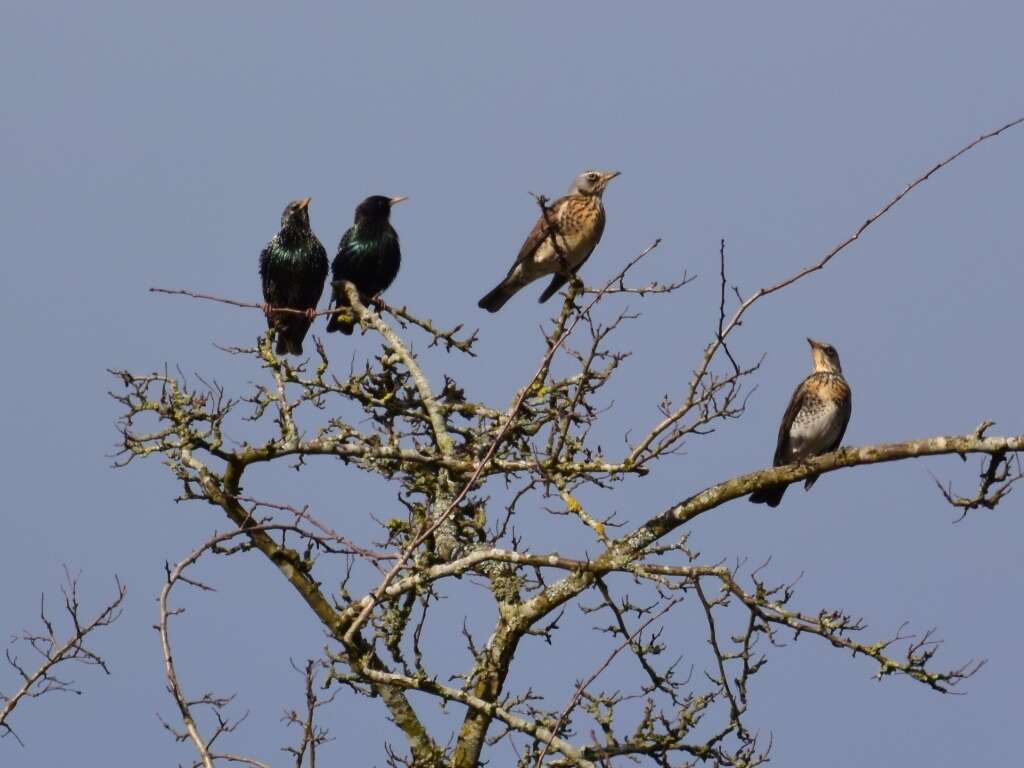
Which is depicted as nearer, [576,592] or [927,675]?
[927,675]

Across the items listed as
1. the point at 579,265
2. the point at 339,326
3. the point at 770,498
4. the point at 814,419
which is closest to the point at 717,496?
the point at 770,498

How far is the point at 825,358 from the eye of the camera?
33.0 ft

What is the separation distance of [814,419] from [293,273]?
413 centimetres

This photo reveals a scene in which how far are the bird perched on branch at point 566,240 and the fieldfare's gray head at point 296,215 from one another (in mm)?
1949

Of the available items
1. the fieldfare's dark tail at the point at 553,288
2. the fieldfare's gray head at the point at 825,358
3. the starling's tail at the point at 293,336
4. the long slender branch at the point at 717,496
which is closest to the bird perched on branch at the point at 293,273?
the starling's tail at the point at 293,336

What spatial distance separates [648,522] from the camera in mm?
6574

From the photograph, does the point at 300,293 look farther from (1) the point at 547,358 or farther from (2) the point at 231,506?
(1) the point at 547,358

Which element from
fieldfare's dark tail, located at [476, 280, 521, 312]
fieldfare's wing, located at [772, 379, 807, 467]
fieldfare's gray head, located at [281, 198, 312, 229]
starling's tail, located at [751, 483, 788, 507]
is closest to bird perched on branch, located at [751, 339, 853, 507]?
fieldfare's wing, located at [772, 379, 807, 467]

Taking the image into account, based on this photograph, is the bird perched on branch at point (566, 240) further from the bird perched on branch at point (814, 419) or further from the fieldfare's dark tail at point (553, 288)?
the bird perched on branch at point (814, 419)

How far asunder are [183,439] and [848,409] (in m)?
4.33

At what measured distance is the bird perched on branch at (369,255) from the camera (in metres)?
11.6

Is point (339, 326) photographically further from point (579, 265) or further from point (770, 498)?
point (770, 498)

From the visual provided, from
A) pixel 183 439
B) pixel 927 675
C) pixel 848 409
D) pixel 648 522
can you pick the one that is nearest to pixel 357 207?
pixel 848 409

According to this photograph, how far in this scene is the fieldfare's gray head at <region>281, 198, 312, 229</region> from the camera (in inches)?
463
